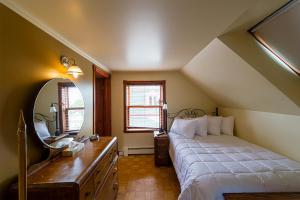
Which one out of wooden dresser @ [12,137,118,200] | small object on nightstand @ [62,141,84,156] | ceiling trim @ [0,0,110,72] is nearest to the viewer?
wooden dresser @ [12,137,118,200]

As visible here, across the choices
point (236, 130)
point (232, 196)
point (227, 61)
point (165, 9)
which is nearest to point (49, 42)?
point (165, 9)

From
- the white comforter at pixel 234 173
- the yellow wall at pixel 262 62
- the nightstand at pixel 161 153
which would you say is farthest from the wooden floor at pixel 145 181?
the yellow wall at pixel 262 62

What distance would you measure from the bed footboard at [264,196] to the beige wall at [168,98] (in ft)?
9.64

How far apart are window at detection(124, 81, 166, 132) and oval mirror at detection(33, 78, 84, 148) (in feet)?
7.23

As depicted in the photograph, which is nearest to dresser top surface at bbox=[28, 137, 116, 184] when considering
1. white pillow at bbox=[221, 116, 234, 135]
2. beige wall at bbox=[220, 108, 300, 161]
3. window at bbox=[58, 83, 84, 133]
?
window at bbox=[58, 83, 84, 133]

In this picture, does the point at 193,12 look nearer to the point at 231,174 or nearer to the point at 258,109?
the point at 231,174

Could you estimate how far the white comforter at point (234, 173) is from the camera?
1670 mm

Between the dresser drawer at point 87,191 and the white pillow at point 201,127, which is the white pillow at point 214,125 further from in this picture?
the dresser drawer at point 87,191

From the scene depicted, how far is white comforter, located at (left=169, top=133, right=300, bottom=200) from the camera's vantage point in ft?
5.48

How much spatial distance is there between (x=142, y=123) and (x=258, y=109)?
264cm

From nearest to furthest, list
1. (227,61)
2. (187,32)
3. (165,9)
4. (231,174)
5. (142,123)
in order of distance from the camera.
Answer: (165,9), (231,174), (187,32), (227,61), (142,123)

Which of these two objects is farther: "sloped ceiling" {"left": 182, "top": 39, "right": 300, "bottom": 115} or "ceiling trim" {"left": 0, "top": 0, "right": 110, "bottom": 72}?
"sloped ceiling" {"left": 182, "top": 39, "right": 300, "bottom": 115}

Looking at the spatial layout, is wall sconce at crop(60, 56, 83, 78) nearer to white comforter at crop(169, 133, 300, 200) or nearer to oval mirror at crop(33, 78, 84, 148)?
oval mirror at crop(33, 78, 84, 148)

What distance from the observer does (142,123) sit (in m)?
4.59
